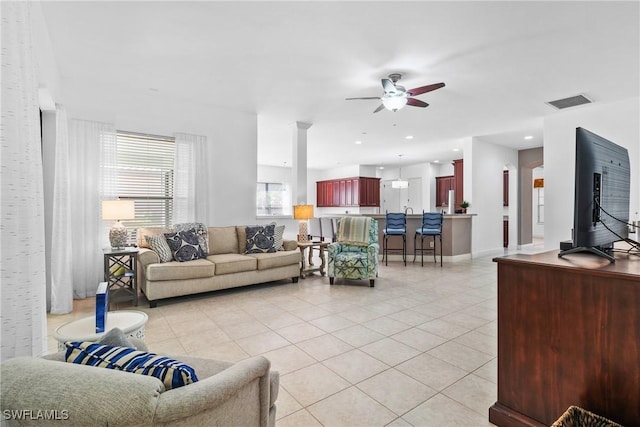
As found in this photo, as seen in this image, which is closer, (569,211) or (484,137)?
(569,211)

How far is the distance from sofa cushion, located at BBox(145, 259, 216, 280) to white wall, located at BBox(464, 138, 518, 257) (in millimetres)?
5746

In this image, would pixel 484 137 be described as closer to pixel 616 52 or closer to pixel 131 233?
pixel 616 52

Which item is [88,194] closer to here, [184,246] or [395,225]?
[184,246]

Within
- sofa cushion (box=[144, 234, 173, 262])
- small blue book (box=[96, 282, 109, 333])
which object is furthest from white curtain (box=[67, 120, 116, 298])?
small blue book (box=[96, 282, 109, 333])

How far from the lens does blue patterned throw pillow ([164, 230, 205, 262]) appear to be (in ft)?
13.3

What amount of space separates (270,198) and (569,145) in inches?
334

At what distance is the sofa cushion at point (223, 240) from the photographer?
15.1 feet

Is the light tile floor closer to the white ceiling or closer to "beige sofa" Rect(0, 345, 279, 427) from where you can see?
"beige sofa" Rect(0, 345, 279, 427)

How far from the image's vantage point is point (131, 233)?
4.50m

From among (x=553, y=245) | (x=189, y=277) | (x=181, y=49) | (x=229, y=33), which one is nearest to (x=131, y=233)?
(x=189, y=277)

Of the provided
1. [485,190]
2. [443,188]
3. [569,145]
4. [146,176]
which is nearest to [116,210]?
[146,176]

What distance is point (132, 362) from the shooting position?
93cm

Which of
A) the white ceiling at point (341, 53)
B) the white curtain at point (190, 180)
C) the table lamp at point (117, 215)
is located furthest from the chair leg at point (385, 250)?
the table lamp at point (117, 215)

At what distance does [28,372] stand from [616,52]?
4.88 metres
